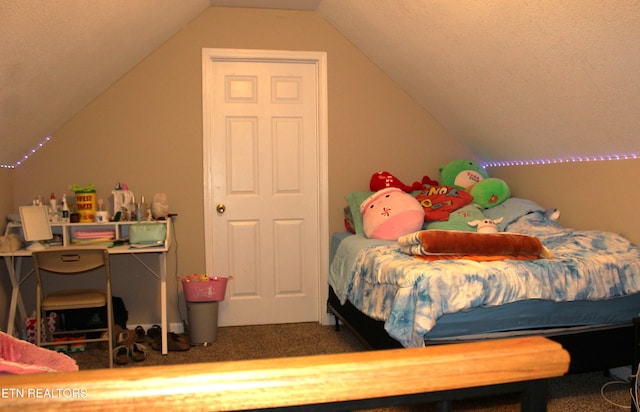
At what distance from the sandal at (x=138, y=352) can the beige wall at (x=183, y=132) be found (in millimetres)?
557

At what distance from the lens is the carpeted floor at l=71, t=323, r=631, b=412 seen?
268 cm

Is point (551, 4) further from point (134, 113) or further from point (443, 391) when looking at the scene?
point (134, 113)

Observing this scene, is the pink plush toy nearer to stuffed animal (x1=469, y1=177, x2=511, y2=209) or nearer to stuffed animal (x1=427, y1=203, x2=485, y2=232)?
stuffed animal (x1=427, y1=203, x2=485, y2=232)

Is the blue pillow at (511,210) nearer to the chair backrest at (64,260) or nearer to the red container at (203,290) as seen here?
the red container at (203,290)

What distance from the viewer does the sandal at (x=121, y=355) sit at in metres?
3.39

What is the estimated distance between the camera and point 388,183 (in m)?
4.04

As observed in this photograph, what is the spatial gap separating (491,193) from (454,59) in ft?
3.18

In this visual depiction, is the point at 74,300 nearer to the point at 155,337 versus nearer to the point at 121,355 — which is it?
the point at 121,355

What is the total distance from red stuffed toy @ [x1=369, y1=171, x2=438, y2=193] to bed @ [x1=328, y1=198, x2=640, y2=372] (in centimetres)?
116

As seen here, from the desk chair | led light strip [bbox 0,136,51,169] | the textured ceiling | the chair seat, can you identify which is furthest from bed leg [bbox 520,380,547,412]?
led light strip [bbox 0,136,51,169]

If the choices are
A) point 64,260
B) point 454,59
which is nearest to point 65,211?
point 64,260

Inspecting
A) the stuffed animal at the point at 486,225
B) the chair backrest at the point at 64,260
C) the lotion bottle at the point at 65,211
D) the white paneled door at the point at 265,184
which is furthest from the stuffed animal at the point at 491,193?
the lotion bottle at the point at 65,211

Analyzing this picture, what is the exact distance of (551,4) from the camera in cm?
232

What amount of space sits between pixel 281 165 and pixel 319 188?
34 cm
